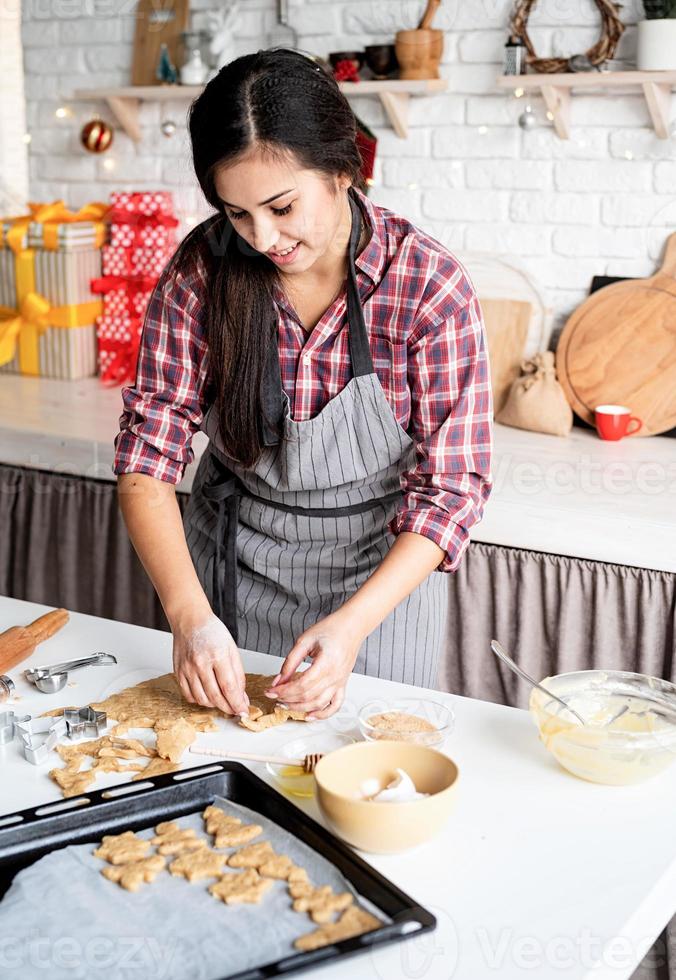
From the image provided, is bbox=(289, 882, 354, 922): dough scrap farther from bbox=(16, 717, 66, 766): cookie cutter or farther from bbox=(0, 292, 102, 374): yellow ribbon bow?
bbox=(0, 292, 102, 374): yellow ribbon bow

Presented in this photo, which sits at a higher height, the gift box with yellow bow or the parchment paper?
the gift box with yellow bow

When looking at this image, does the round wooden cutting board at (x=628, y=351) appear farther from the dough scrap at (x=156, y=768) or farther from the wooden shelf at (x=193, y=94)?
the dough scrap at (x=156, y=768)

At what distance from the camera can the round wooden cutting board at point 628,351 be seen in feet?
8.49

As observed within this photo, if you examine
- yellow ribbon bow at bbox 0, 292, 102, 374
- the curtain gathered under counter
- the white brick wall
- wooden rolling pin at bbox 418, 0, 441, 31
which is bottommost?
the curtain gathered under counter

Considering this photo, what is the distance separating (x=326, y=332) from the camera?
162 centimetres

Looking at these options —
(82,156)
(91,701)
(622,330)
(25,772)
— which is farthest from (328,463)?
(82,156)

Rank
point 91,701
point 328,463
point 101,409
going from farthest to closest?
point 101,409
point 328,463
point 91,701

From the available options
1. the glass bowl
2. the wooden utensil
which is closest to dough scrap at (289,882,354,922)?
the wooden utensil

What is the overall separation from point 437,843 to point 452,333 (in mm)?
751

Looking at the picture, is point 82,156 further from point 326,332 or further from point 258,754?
point 258,754

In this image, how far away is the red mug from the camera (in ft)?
8.39

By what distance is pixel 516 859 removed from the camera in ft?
3.35

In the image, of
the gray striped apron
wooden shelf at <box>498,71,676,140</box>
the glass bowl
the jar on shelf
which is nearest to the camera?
the glass bowl

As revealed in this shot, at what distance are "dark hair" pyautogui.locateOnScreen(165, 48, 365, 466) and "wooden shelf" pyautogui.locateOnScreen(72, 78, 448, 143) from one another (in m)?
1.18
